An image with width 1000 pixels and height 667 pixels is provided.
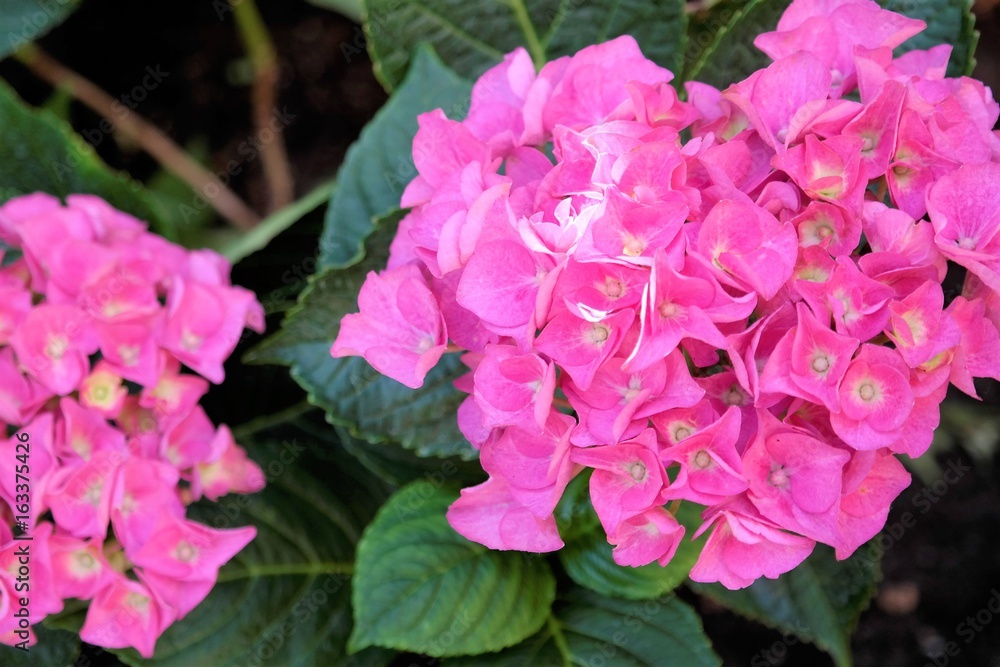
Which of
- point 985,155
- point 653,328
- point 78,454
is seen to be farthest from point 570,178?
point 78,454

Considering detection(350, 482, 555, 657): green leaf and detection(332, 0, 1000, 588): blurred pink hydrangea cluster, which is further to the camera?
detection(350, 482, 555, 657): green leaf

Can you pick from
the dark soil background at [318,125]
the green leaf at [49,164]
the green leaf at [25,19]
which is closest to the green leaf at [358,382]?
the green leaf at [49,164]

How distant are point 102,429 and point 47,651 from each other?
328 mm

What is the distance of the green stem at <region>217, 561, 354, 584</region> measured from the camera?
3.35ft

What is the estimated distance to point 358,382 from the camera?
0.93 meters

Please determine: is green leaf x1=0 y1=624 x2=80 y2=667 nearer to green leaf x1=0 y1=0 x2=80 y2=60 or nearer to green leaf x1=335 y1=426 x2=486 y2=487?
green leaf x1=335 y1=426 x2=486 y2=487

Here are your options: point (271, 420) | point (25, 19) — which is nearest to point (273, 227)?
point (271, 420)

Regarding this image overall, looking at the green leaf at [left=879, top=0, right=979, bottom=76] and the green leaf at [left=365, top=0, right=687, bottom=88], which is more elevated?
the green leaf at [left=365, top=0, right=687, bottom=88]

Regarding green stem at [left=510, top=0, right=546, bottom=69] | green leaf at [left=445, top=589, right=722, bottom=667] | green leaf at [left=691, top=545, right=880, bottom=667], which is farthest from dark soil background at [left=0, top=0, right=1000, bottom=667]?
green stem at [left=510, top=0, right=546, bottom=69]

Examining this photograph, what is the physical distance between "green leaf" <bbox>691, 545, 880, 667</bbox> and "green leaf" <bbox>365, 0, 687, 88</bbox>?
1.97 feet

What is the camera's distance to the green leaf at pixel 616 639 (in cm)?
92

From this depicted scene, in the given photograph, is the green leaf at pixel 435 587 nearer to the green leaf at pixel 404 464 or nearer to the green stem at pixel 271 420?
the green leaf at pixel 404 464

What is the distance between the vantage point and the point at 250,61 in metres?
1.72

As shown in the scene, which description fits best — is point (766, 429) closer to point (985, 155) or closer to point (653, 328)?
point (653, 328)
